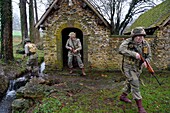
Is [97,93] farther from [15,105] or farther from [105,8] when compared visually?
[105,8]

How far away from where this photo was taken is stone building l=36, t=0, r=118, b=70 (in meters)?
9.95

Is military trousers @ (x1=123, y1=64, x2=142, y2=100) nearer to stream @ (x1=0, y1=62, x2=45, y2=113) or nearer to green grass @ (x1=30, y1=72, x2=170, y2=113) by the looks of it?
green grass @ (x1=30, y1=72, x2=170, y2=113)

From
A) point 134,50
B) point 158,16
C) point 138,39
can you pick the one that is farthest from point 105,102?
point 158,16

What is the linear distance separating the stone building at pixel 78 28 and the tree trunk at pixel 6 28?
3.44 meters

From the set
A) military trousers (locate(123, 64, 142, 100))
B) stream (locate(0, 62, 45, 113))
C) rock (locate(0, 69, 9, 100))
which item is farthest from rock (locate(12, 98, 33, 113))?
military trousers (locate(123, 64, 142, 100))

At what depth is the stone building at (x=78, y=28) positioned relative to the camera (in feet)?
32.6

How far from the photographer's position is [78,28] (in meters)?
10.0

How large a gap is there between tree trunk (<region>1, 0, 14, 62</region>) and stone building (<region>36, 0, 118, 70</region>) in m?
3.44

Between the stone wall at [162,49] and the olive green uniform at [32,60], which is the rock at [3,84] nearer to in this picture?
the olive green uniform at [32,60]

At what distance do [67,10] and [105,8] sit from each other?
14.7m

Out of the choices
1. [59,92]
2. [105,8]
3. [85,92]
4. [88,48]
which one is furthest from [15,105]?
[105,8]

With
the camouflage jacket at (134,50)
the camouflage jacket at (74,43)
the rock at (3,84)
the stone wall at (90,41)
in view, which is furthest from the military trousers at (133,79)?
the rock at (3,84)

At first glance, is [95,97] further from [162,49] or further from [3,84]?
[162,49]

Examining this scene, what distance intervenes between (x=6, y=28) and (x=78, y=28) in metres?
5.43
